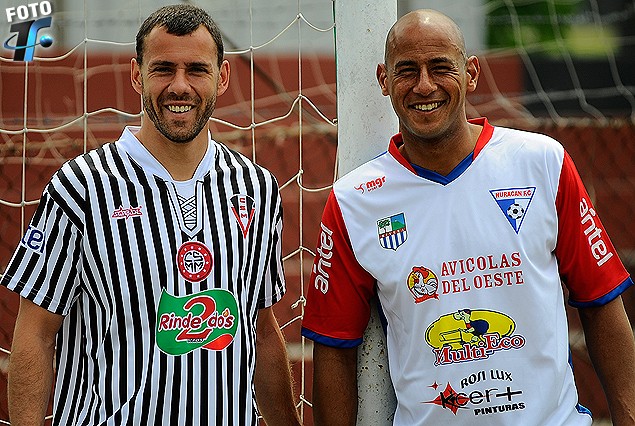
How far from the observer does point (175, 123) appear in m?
2.04

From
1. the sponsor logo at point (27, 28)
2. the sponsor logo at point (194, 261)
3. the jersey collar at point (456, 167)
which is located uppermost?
the sponsor logo at point (27, 28)

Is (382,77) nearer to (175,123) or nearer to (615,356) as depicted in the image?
(175,123)

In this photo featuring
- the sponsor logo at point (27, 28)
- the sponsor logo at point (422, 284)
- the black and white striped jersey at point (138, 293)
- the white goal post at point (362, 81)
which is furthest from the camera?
the sponsor logo at point (27, 28)

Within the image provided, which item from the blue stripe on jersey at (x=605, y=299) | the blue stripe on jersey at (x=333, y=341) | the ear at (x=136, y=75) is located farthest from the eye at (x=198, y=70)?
the blue stripe on jersey at (x=605, y=299)

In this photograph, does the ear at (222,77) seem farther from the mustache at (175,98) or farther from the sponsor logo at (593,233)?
the sponsor logo at (593,233)

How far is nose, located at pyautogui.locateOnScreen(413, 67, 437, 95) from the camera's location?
2.09 meters

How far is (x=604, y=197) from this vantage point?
21.1ft

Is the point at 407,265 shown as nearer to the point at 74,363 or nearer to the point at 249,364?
the point at 249,364

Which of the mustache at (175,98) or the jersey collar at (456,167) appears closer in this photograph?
the mustache at (175,98)

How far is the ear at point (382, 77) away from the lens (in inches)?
87.6

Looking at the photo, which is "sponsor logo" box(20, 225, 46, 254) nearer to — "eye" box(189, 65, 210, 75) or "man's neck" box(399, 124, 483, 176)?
"eye" box(189, 65, 210, 75)

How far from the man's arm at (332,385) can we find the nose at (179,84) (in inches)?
25.6

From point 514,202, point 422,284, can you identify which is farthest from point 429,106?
point 422,284

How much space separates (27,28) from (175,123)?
3.74 meters
